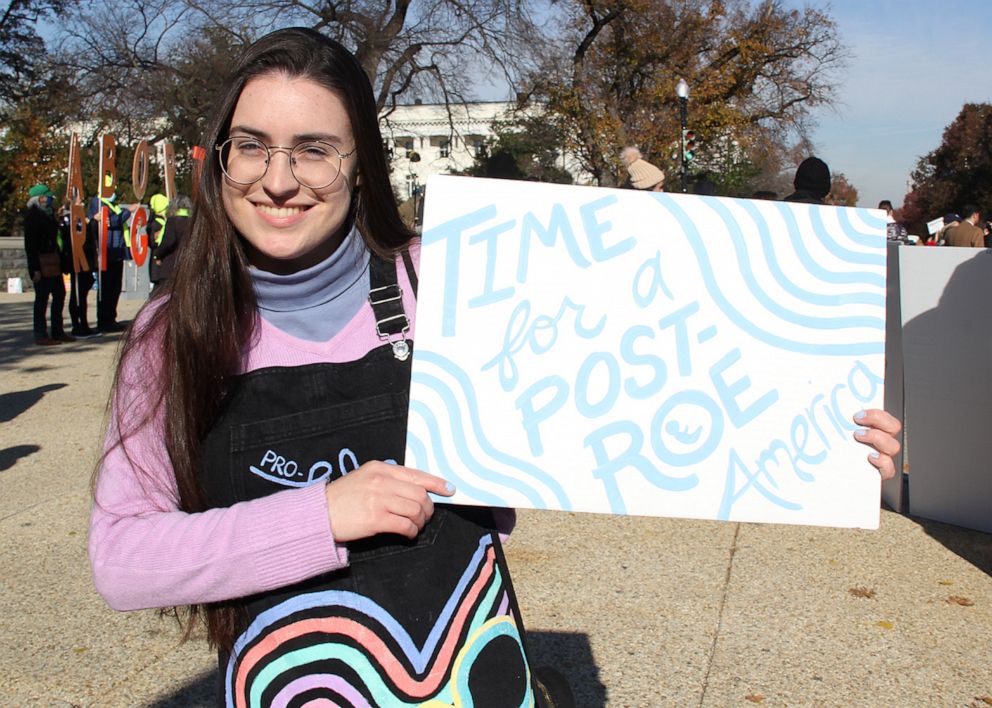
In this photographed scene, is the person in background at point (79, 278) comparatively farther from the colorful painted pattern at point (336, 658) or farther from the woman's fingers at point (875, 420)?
the woman's fingers at point (875, 420)

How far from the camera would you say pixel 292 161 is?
149 cm

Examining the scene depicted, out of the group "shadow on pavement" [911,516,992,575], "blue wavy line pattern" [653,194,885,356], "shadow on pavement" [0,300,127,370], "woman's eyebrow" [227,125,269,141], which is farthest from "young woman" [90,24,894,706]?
"shadow on pavement" [0,300,127,370]

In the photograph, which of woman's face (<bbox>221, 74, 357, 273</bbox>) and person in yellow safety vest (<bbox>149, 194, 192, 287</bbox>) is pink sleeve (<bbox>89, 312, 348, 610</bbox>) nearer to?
woman's face (<bbox>221, 74, 357, 273</bbox>)

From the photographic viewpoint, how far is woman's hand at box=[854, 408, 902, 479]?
1576mm

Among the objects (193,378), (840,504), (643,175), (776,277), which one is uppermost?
(643,175)

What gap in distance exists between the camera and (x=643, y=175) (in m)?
10.8

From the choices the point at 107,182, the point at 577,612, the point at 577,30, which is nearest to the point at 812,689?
the point at 577,612

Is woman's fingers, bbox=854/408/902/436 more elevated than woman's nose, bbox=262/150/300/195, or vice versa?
woman's nose, bbox=262/150/300/195

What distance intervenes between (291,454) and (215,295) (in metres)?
0.28

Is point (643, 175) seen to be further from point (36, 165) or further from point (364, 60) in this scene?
point (36, 165)

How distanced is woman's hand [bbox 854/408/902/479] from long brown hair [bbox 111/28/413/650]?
858 millimetres

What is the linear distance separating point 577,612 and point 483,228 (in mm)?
2830

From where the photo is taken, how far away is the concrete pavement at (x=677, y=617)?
3.42 m

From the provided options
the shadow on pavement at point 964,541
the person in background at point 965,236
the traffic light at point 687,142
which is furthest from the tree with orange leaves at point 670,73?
the shadow on pavement at point 964,541
